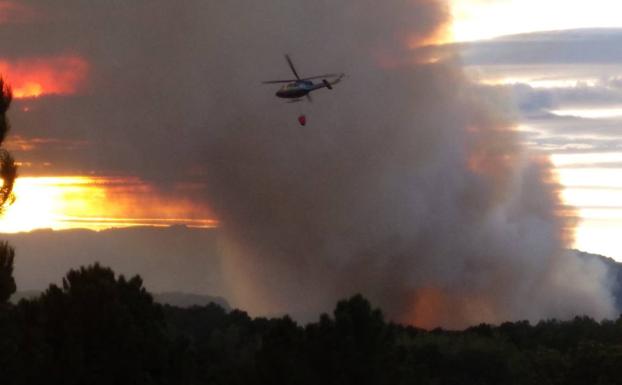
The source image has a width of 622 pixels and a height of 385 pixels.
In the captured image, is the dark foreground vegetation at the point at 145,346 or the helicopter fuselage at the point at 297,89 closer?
the dark foreground vegetation at the point at 145,346

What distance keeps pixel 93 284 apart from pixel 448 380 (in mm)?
33543

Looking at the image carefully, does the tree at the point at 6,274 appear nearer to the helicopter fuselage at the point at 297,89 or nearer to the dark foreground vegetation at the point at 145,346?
the dark foreground vegetation at the point at 145,346

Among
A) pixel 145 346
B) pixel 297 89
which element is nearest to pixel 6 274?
pixel 145 346

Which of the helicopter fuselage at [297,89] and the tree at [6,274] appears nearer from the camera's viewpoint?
the tree at [6,274]

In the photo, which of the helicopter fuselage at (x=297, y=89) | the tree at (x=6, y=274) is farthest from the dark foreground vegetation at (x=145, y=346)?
the helicopter fuselage at (x=297, y=89)

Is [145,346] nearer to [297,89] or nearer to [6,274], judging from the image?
[6,274]

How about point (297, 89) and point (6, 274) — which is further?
point (297, 89)

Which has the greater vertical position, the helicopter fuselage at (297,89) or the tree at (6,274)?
the helicopter fuselage at (297,89)

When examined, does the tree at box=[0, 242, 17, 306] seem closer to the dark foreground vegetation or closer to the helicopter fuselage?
the dark foreground vegetation

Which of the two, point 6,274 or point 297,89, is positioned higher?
point 297,89

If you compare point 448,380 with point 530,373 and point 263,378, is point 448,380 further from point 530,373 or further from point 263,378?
point 263,378

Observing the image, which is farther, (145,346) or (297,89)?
(297,89)

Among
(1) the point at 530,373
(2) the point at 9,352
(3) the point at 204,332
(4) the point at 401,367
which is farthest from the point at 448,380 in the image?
(2) the point at 9,352

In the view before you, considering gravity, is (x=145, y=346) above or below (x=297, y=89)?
→ below
